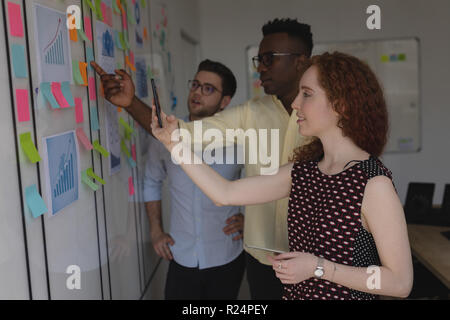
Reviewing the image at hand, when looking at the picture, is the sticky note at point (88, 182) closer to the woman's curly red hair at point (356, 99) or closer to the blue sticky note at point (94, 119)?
the blue sticky note at point (94, 119)

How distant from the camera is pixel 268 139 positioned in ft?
4.74

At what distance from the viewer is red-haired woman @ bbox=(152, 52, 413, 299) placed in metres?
0.88

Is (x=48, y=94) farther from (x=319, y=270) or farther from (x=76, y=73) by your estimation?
(x=319, y=270)

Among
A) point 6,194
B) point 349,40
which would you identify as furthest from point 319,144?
point 349,40

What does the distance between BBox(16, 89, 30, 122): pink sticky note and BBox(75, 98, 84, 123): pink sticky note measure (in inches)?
9.3

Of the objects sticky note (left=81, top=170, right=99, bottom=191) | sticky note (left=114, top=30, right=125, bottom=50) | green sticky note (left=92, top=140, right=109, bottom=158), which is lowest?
sticky note (left=81, top=170, right=99, bottom=191)

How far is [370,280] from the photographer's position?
89 cm

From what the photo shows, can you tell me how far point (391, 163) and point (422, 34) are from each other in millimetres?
1119

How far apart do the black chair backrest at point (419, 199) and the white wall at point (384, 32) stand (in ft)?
5.37

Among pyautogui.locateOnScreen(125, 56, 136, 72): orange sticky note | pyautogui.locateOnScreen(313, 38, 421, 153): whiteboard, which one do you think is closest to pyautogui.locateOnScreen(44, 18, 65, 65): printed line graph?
pyautogui.locateOnScreen(125, 56, 136, 72): orange sticky note

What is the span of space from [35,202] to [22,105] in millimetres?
175

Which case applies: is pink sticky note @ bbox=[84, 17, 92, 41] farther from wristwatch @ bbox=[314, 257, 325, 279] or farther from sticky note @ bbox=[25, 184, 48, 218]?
wristwatch @ bbox=[314, 257, 325, 279]

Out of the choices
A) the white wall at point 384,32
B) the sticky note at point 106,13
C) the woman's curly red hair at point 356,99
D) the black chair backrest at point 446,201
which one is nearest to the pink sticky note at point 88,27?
the sticky note at point 106,13

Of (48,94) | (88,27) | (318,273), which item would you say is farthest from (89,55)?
(318,273)
